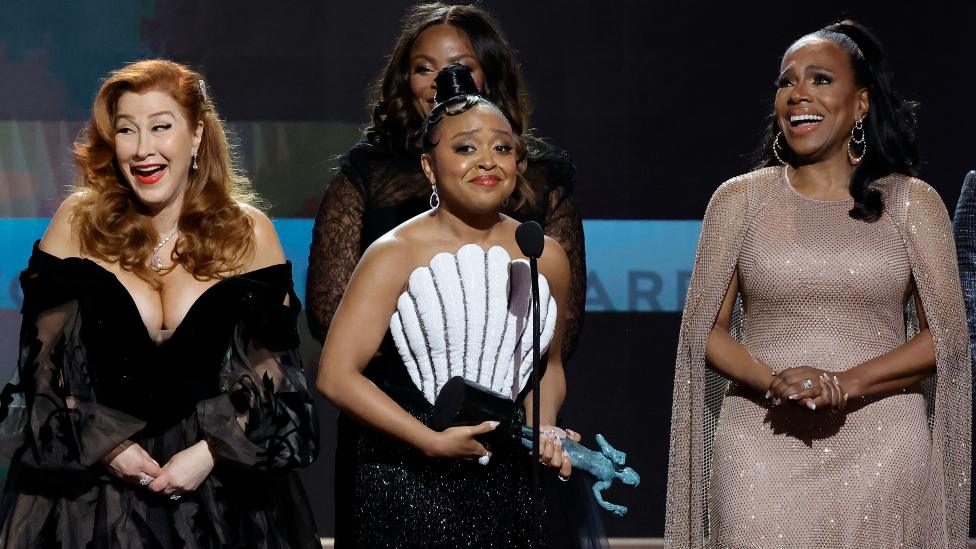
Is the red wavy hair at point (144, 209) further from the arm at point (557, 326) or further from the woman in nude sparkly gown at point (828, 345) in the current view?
the woman in nude sparkly gown at point (828, 345)

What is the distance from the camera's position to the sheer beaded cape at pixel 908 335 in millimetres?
3211

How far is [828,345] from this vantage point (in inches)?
126

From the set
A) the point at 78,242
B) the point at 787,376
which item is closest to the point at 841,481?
the point at 787,376

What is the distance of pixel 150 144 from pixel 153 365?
1.49ft

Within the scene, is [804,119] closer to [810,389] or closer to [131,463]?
[810,389]

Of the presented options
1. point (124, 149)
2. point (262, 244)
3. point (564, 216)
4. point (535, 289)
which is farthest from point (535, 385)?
point (564, 216)

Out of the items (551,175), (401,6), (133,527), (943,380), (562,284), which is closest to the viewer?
(133,527)

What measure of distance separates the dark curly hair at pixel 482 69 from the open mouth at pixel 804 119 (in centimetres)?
66

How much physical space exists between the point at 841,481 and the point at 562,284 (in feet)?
2.55

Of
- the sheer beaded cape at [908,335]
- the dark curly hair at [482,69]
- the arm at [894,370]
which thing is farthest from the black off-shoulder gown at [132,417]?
the arm at [894,370]

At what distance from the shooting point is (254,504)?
2877mm

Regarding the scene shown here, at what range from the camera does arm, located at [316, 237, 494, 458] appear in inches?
108

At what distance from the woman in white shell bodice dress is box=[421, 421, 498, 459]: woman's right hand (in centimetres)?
10

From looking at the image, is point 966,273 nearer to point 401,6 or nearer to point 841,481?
point 841,481
